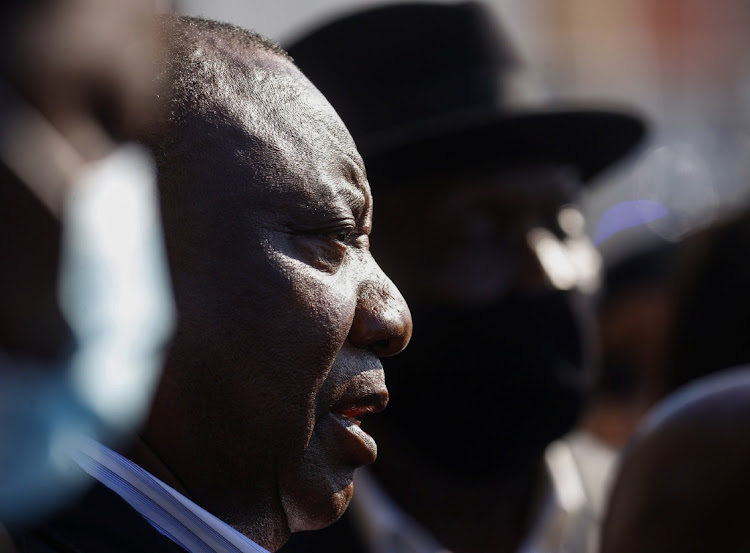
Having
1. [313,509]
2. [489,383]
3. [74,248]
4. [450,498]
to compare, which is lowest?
[450,498]

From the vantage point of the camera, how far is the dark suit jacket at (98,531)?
3.42 ft

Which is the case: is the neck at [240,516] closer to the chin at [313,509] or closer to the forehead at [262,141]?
the chin at [313,509]

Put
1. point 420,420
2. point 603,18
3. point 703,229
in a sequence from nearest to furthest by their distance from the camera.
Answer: point 420,420
point 703,229
point 603,18

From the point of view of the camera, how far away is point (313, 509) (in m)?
1.17

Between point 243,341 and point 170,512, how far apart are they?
0.18 metres

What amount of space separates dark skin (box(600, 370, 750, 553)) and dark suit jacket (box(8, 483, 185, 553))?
1.03m

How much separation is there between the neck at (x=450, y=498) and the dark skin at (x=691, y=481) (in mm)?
947

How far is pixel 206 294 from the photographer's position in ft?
3.68

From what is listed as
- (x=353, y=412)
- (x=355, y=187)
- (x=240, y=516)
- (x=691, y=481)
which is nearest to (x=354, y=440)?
(x=353, y=412)

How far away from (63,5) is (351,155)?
359 mm

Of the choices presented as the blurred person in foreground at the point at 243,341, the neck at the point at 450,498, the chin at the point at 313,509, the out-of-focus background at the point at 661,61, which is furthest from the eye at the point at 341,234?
the out-of-focus background at the point at 661,61

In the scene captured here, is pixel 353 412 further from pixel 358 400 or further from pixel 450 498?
pixel 450 498

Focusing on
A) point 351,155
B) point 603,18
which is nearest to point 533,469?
point 351,155

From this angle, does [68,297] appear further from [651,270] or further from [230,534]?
[651,270]
